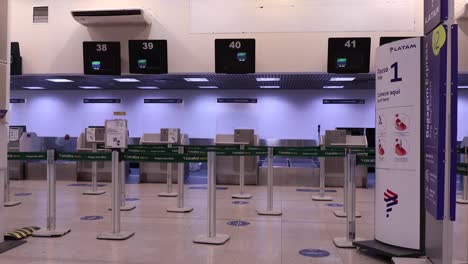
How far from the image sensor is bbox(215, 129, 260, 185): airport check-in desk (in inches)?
472

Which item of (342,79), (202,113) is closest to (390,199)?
(342,79)

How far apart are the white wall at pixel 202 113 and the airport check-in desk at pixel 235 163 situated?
3.59 meters

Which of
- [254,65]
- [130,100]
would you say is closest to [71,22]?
[254,65]

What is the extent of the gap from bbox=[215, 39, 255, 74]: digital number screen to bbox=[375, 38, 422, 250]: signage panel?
15.8 ft

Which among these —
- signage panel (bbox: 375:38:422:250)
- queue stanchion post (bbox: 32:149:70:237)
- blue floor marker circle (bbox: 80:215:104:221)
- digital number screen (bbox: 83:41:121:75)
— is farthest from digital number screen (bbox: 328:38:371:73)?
queue stanchion post (bbox: 32:149:70:237)

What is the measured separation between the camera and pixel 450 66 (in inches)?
154

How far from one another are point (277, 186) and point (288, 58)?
3326 mm

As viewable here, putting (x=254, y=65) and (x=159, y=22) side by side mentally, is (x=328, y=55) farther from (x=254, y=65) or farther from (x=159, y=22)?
(x=159, y=22)

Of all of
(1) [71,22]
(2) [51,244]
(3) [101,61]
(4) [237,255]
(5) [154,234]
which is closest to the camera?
(4) [237,255]

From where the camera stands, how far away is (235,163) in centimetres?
1230

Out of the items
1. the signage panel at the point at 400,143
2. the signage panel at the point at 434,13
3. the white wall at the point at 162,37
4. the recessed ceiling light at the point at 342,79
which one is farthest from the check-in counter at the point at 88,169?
the signage panel at the point at 434,13

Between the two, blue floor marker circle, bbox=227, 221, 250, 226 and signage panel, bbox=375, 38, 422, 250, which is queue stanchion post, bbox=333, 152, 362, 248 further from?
blue floor marker circle, bbox=227, 221, 250, 226

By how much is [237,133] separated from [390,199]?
23.3 feet

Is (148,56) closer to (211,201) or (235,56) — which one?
(235,56)
